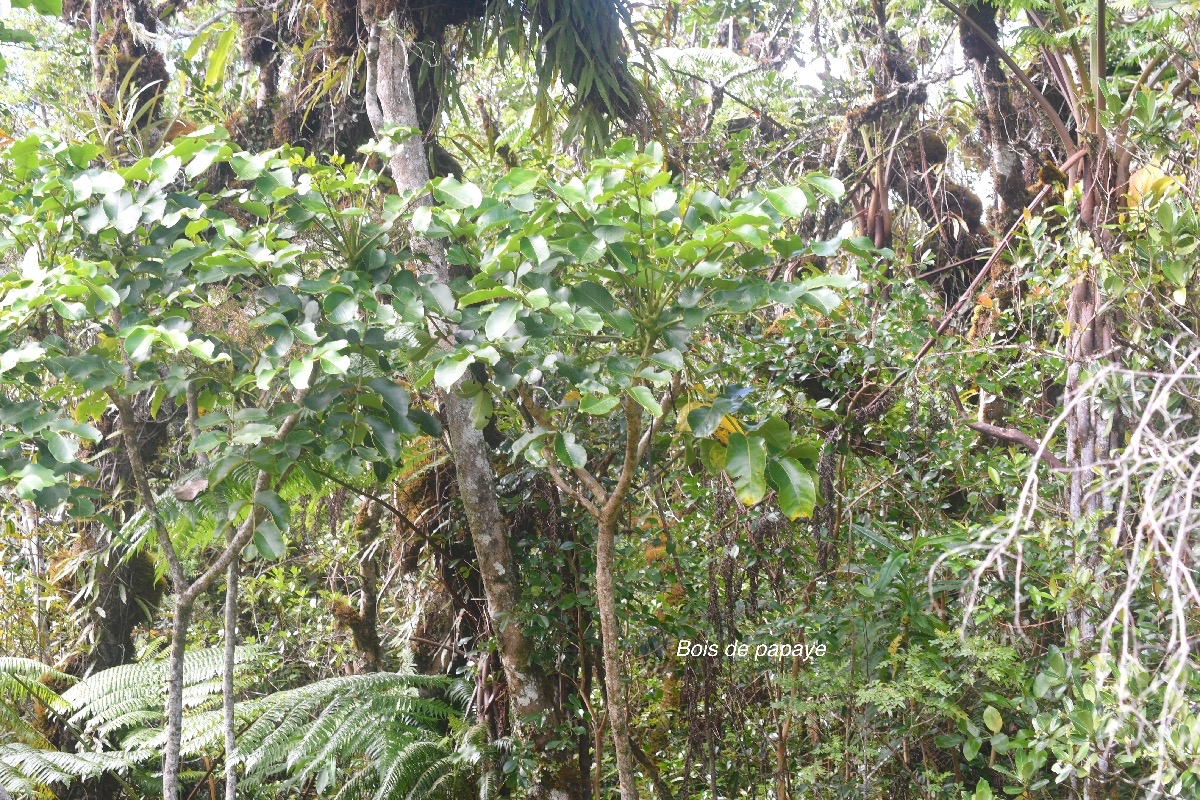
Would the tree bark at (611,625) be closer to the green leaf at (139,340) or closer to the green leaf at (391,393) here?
the green leaf at (391,393)

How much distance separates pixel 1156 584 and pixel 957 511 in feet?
4.23

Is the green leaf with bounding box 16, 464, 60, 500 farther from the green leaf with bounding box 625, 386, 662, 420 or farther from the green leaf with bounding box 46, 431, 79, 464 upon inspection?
the green leaf with bounding box 625, 386, 662, 420

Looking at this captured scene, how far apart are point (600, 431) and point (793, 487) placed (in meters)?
1.48

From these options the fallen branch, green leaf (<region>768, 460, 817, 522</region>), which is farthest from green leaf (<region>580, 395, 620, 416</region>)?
the fallen branch

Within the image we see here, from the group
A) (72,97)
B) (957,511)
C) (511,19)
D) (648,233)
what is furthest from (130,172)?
(72,97)

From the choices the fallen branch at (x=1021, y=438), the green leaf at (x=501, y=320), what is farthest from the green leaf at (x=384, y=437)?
the fallen branch at (x=1021, y=438)

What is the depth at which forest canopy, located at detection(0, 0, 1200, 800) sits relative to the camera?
2.01 metres

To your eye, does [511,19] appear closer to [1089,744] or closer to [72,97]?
[1089,744]

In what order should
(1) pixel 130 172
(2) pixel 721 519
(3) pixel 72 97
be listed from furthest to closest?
(3) pixel 72 97, (2) pixel 721 519, (1) pixel 130 172

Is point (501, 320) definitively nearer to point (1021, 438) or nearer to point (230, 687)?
point (230, 687)

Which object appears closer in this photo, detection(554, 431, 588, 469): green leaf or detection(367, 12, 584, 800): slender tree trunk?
detection(554, 431, 588, 469): green leaf

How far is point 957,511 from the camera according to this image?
11.8 feet

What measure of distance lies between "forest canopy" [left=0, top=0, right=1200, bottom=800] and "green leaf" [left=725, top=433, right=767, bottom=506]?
11mm

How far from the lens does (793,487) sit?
1.95 m
